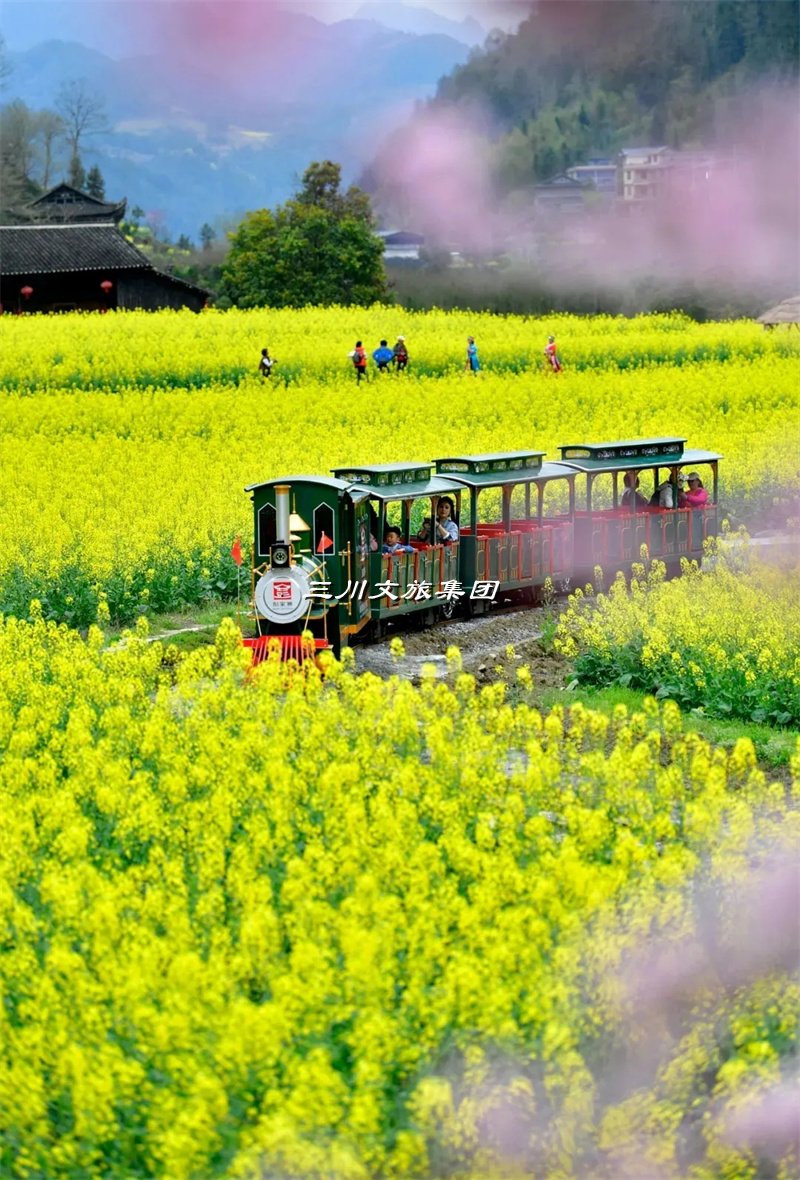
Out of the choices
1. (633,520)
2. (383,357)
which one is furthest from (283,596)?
(383,357)

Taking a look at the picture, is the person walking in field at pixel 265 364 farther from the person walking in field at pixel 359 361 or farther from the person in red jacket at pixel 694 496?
the person in red jacket at pixel 694 496

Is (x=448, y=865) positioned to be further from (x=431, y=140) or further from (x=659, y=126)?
(x=659, y=126)

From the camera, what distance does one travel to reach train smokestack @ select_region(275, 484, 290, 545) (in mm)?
19484

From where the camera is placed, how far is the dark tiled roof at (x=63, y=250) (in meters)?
65.9

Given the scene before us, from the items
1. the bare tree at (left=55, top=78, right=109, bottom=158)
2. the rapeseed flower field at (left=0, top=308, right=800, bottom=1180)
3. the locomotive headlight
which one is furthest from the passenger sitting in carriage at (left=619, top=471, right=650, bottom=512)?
the bare tree at (left=55, top=78, right=109, bottom=158)

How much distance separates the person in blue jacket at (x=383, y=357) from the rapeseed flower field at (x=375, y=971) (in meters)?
36.6

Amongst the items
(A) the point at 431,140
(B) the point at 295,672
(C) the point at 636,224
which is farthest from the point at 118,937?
(C) the point at 636,224

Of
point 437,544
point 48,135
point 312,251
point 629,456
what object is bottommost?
point 437,544

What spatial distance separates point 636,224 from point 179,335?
39530 millimetres

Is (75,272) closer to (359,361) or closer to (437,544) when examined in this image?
(359,361)

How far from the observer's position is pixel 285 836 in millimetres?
11391

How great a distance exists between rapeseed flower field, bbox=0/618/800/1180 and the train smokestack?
6491 mm

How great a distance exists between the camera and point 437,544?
2323cm

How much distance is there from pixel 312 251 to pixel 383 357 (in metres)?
19.8
